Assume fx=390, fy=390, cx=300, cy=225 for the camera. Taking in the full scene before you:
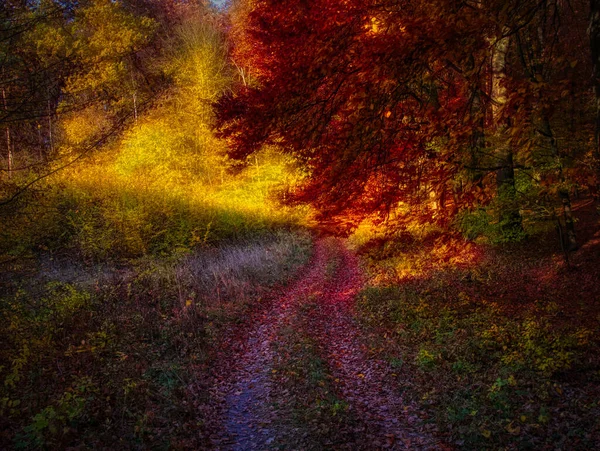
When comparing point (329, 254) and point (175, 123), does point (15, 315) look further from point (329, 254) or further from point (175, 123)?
point (175, 123)

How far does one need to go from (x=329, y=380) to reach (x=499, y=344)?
3.06 meters

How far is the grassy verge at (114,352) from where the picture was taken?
206 inches

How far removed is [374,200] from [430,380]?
519 cm

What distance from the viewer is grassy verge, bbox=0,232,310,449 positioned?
5234mm

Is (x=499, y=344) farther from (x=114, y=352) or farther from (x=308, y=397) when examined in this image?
(x=114, y=352)

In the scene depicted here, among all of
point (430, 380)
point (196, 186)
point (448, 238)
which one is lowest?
point (430, 380)

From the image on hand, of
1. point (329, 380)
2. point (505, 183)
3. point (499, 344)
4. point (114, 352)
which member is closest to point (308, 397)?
point (329, 380)

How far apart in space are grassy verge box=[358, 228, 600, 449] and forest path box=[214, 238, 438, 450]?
437 millimetres

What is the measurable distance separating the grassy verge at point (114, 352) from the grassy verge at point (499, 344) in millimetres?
3674

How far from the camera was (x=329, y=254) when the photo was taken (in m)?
21.2

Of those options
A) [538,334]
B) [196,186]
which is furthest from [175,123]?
[538,334]

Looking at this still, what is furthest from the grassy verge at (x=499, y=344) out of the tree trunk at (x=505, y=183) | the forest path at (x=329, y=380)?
the tree trunk at (x=505, y=183)

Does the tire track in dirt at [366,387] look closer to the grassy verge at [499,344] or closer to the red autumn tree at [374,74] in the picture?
the grassy verge at [499,344]

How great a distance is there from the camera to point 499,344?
6871 millimetres
